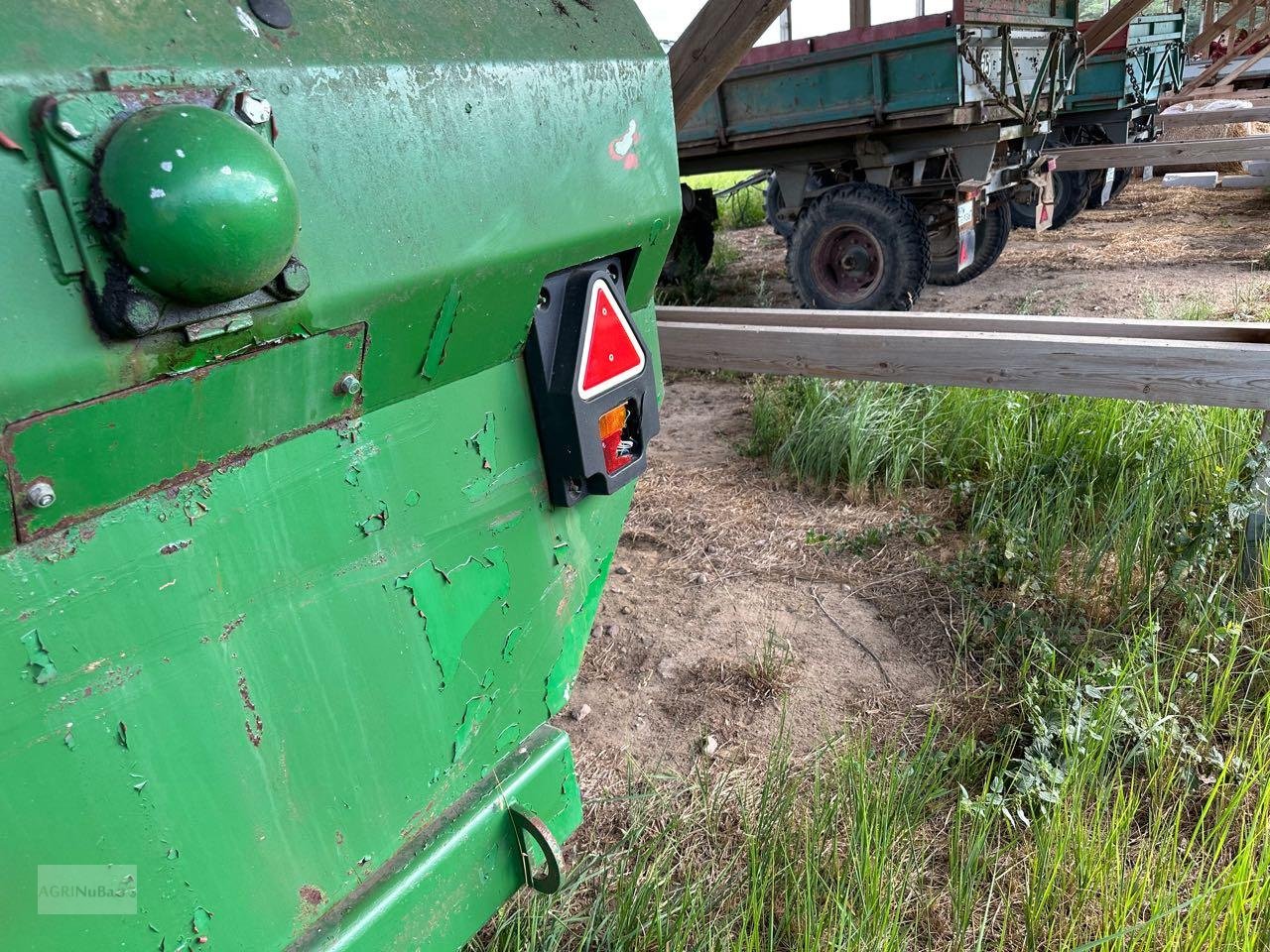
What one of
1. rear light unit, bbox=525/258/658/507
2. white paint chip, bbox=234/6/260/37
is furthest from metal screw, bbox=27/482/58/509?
rear light unit, bbox=525/258/658/507

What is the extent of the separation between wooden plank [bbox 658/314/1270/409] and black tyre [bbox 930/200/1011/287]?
4.58 meters

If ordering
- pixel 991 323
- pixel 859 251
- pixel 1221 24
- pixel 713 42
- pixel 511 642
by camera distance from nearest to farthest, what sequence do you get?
pixel 511 642, pixel 713 42, pixel 991 323, pixel 859 251, pixel 1221 24

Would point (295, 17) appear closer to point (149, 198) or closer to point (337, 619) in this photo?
point (149, 198)

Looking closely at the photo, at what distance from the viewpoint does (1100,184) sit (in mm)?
9023

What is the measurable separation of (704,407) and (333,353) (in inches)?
159

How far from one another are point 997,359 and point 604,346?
1.64 metres

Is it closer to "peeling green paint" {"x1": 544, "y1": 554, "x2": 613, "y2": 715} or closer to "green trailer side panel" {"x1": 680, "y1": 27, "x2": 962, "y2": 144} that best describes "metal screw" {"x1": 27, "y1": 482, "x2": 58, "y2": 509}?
"peeling green paint" {"x1": 544, "y1": 554, "x2": 613, "y2": 715}

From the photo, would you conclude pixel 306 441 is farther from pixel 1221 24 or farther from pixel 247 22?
pixel 1221 24

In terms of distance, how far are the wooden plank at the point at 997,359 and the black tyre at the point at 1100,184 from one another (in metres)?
7.39

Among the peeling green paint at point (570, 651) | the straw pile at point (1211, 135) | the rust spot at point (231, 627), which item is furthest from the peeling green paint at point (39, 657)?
the straw pile at point (1211, 135)

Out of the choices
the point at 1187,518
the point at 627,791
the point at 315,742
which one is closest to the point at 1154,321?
the point at 1187,518

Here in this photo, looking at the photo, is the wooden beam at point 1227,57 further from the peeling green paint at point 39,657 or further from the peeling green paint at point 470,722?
the peeling green paint at point 39,657

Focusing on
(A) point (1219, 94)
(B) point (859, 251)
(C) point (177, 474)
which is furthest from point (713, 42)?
(A) point (1219, 94)

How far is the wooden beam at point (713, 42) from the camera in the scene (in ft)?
7.20
